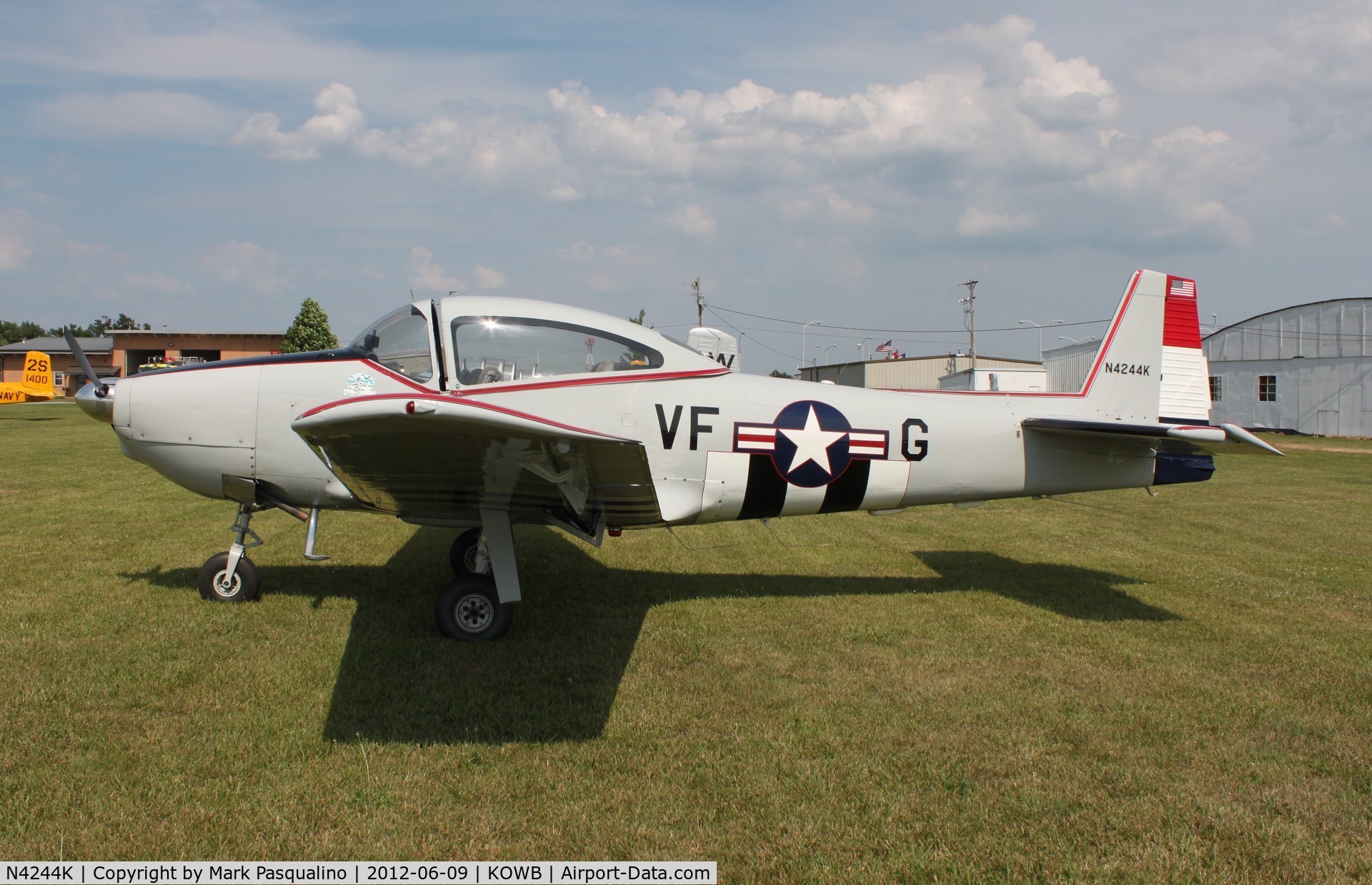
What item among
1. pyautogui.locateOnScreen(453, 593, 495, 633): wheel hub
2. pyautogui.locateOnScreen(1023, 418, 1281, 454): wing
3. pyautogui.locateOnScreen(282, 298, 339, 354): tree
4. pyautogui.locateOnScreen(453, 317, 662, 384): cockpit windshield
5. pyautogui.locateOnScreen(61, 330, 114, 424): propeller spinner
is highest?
pyautogui.locateOnScreen(282, 298, 339, 354): tree

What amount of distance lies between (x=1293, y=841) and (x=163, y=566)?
8.30 meters

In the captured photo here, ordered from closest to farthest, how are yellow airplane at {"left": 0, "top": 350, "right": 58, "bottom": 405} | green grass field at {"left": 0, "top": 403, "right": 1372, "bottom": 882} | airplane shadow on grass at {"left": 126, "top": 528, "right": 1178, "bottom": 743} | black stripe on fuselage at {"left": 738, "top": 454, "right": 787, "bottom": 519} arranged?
green grass field at {"left": 0, "top": 403, "right": 1372, "bottom": 882}
airplane shadow on grass at {"left": 126, "top": 528, "right": 1178, "bottom": 743}
black stripe on fuselage at {"left": 738, "top": 454, "right": 787, "bottom": 519}
yellow airplane at {"left": 0, "top": 350, "right": 58, "bottom": 405}

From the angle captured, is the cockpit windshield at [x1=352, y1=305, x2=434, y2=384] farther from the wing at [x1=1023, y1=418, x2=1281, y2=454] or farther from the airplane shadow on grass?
the wing at [x1=1023, y1=418, x2=1281, y2=454]

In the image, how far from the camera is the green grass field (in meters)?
3.27

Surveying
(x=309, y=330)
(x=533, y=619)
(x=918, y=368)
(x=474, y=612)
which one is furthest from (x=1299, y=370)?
(x=309, y=330)

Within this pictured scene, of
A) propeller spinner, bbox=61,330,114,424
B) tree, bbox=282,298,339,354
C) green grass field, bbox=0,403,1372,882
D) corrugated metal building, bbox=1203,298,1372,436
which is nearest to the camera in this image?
green grass field, bbox=0,403,1372,882

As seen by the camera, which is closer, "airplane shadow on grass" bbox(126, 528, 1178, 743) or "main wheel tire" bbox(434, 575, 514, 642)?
"airplane shadow on grass" bbox(126, 528, 1178, 743)

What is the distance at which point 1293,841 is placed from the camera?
131 inches

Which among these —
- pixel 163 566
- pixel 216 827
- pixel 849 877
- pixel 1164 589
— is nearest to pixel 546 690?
pixel 216 827

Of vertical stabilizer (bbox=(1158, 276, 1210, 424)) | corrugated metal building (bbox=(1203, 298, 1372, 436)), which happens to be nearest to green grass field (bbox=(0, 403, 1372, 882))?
vertical stabilizer (bbox=(1158, 276, 1210, 424))

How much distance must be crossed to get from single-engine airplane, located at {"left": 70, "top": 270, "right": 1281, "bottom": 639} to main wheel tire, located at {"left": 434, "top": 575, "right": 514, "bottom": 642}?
0.01 meters

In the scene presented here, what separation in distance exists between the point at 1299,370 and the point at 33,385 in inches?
2300

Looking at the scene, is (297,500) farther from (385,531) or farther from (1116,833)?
(1116,833)

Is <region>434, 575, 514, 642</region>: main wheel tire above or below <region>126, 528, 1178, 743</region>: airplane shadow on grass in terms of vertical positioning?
above
